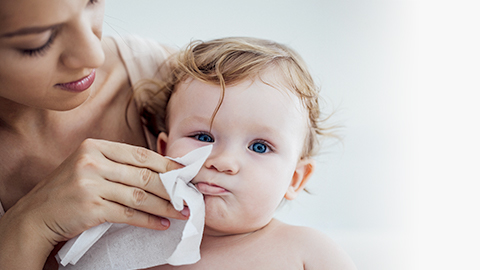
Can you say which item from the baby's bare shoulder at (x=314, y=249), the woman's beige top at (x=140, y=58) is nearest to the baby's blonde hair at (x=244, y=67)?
the woman's beige top at (x=140, y=58)

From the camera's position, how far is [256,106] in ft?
3.10

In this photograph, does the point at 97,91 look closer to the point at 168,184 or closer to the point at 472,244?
the point at 168,184

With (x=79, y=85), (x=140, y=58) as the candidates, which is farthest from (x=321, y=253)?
(x=140, y=58)

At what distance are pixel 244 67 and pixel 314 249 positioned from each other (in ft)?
1.55

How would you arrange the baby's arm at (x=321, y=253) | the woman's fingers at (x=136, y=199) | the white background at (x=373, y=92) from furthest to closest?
the white background at (x=373, y=92), the baby's arm at (x=321, y=253), the woman's fingers at (x=136, y=199)

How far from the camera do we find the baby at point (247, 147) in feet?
2.96

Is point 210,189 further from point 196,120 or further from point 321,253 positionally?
point 321,253

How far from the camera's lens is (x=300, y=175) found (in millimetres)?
1097

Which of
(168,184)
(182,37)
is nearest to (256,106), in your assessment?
(168,184)

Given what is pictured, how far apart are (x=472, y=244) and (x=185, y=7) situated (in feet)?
4.83

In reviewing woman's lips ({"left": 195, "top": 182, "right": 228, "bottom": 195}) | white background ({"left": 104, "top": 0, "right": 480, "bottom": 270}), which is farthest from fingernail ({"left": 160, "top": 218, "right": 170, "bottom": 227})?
white background ({"left": 104, "top": 0, "right": 480, "bottom": 270})

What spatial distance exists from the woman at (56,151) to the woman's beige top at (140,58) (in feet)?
0.65

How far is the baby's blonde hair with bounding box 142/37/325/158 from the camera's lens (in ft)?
3.25

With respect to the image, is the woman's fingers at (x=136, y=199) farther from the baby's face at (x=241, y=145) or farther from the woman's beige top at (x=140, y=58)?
the woman's beige top at (x=140, y=58)
